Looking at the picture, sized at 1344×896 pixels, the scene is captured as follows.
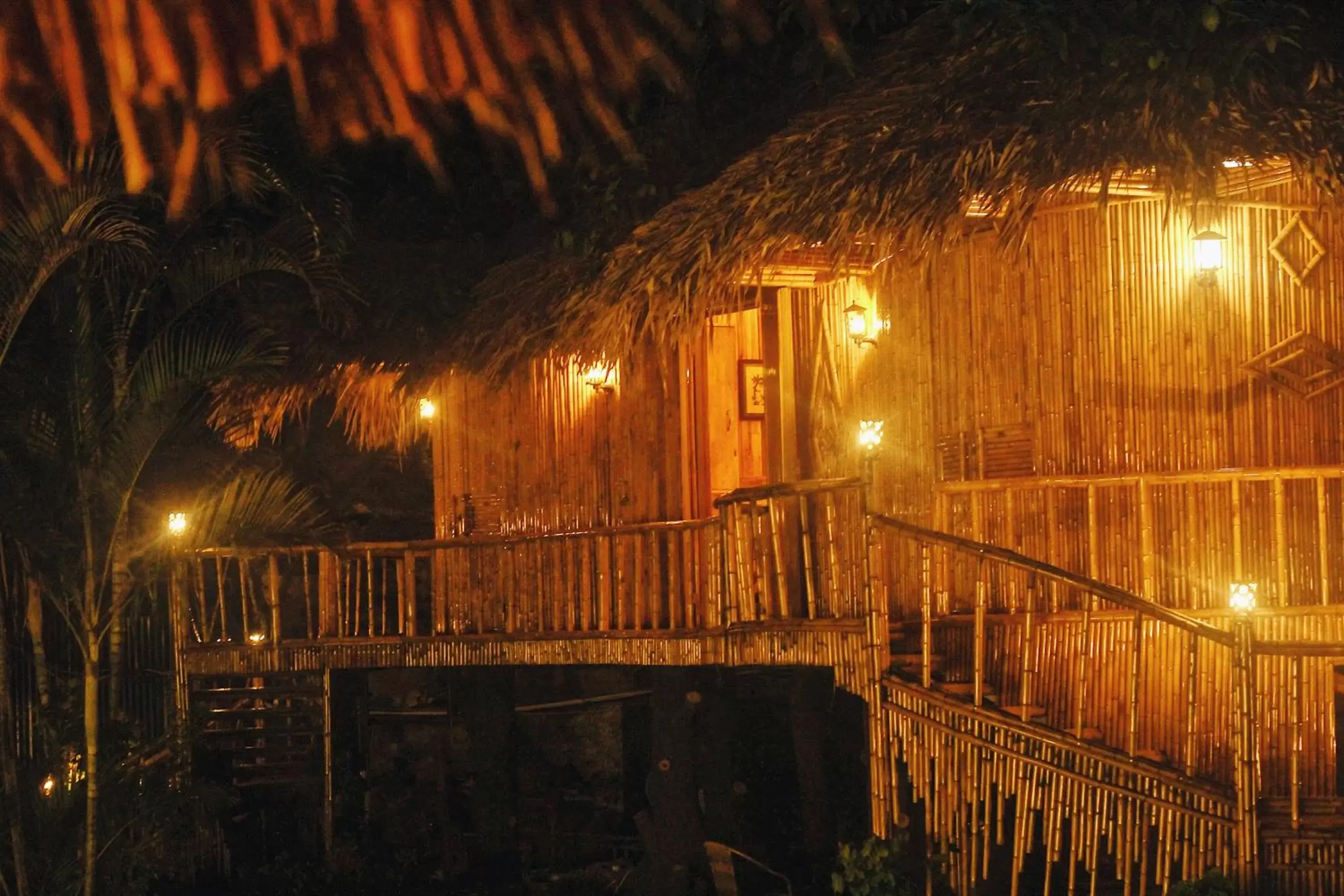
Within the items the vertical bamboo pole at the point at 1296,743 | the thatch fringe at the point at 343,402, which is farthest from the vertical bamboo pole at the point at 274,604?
the vertical bamboo pole at the point at 1296,743

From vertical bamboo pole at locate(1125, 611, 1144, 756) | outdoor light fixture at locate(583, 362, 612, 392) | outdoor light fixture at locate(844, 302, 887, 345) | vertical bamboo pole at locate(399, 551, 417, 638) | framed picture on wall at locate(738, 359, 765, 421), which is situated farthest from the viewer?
framed picture on wall at locate(738, 359, 765, 421)

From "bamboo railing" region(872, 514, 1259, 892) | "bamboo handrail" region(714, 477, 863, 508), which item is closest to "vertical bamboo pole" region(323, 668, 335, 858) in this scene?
"bamboo handrail" region(714, 477, 863, 508)

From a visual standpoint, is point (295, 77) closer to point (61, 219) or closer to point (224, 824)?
point (61, 219)

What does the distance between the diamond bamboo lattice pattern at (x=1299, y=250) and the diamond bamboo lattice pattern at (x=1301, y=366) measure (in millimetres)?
347

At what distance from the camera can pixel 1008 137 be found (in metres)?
9.05

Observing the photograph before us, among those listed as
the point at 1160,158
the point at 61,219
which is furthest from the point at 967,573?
the point at 61,219

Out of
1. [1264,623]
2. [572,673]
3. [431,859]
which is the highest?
[1264,623]

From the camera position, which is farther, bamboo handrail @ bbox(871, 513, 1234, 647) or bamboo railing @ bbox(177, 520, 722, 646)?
bamboo railing @ bbox(177, 520, 722, 646)

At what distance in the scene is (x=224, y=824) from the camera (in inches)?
574

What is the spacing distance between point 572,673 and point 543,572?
Result: 4.87m

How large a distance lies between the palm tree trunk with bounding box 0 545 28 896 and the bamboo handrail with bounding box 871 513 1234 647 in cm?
510

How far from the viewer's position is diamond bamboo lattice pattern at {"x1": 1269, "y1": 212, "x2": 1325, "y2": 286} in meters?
9.20

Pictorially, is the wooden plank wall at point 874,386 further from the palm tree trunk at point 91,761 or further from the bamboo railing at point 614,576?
the palm tree trunk at point 91,761

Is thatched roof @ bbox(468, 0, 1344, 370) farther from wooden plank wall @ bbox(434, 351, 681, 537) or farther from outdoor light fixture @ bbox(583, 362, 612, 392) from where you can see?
outdoor light fixture @ bbox(583, 362, 612, 392)
